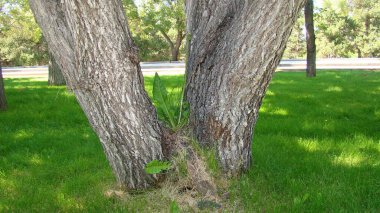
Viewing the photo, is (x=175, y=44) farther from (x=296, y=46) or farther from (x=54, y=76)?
(x=54, y=76)

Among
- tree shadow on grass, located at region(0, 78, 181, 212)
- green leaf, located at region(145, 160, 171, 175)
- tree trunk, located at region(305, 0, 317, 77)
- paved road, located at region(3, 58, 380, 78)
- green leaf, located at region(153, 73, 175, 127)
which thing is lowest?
tree shadow on grass, located at region(0, 78, 181, 212)

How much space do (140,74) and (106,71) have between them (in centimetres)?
31

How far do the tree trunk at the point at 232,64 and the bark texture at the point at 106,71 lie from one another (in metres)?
0.51

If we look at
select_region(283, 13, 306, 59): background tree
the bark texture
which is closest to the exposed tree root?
the bark texture

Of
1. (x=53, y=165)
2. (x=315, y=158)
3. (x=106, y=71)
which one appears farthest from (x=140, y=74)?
(x=315, y=158)

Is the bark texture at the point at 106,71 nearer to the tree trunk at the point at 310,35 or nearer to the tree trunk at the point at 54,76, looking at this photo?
the tree trunk at the point at 54,76

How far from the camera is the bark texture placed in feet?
9.23

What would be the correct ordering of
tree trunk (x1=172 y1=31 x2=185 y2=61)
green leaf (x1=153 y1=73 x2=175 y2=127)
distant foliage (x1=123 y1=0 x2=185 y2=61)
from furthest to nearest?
tree trunk (x1=172 y1=31 x2=185 y2=61) < distant foliage (x1=123 y1=0 x2=185 y2=61) < green leaf (x1=153 y1=73 x2=175 y2=127)

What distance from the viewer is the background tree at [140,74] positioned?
9.43ft

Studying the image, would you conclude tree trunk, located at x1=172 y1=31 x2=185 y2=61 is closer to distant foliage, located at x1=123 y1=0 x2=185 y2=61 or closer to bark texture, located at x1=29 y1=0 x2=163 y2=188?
distant foliage, located at x1=123 y1=0 x2=185 y2=61

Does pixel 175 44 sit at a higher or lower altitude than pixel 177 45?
higher

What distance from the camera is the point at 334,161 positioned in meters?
4.23

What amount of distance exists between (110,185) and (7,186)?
108 cm

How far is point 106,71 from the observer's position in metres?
2.92
